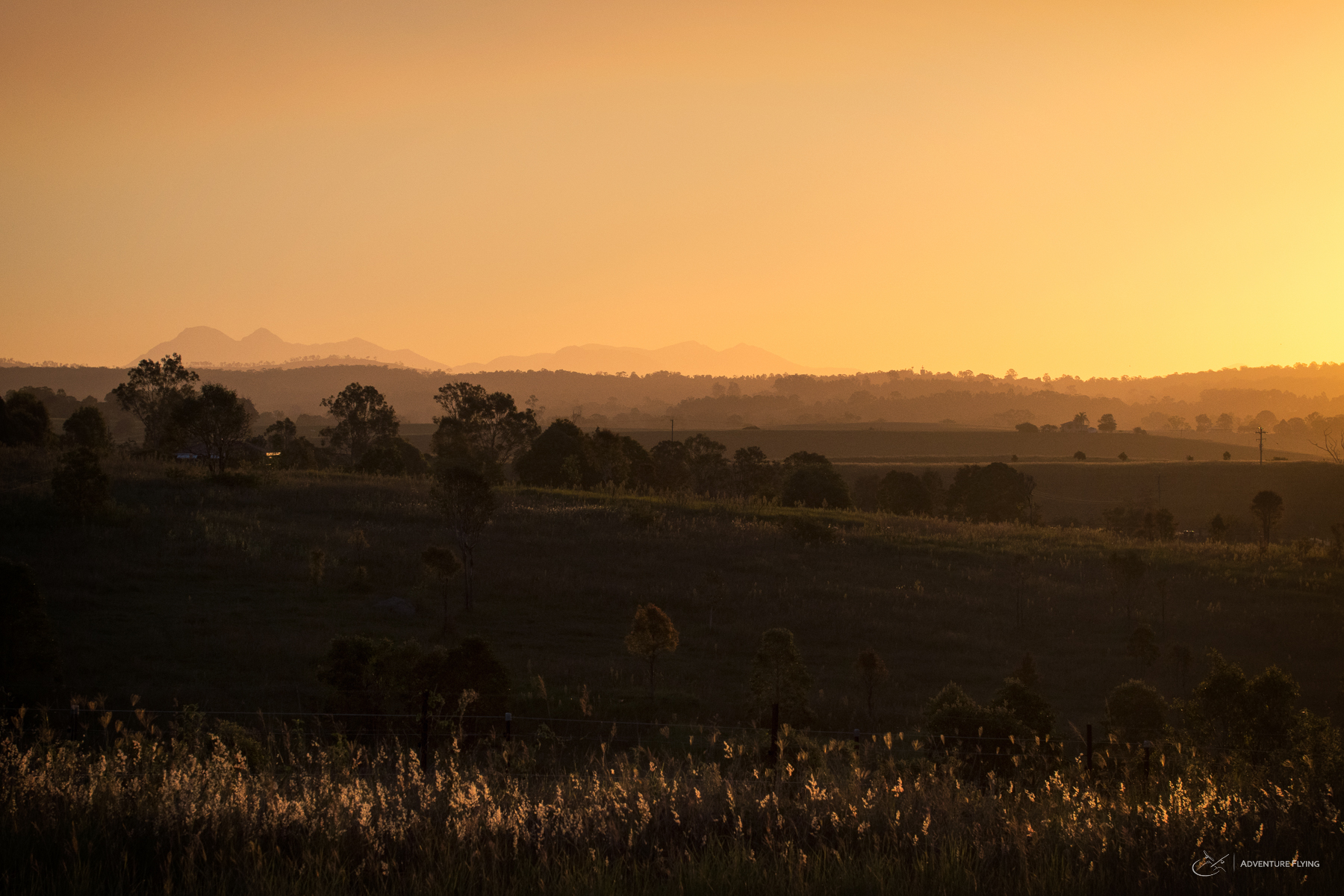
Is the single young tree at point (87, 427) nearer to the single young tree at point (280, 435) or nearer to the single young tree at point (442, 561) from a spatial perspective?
the single young tree at point (280, 435)

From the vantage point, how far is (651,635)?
21.9 meters

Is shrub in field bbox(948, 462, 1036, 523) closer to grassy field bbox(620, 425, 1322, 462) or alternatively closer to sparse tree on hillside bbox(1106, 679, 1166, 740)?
sparse tree on hillside bbox(1106, 679, 1166, 740)

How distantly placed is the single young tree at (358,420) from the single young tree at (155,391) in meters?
12.7

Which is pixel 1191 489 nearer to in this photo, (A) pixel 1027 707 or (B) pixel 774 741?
(A) pixel 1027 707

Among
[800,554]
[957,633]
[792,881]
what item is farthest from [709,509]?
[792,881]

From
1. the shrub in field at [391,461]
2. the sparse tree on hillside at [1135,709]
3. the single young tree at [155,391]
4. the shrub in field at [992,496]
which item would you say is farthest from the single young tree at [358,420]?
the sparse tree on hillside at [1135,709]

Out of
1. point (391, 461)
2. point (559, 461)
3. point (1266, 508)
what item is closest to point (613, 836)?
point (1266, 508)

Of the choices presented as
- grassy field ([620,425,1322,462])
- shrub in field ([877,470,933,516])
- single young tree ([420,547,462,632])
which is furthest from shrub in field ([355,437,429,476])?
grassy field ([620,425,1322,462])

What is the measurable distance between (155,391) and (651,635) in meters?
69.0

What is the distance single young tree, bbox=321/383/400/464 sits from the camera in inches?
3241

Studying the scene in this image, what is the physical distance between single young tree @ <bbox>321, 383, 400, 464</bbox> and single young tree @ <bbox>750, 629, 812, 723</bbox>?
2686 inches

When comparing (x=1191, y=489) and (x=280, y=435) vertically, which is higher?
(x=280, y=435)

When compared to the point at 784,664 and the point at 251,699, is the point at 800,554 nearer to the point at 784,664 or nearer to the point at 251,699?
the point at 784,664

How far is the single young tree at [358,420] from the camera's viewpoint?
82.3m
